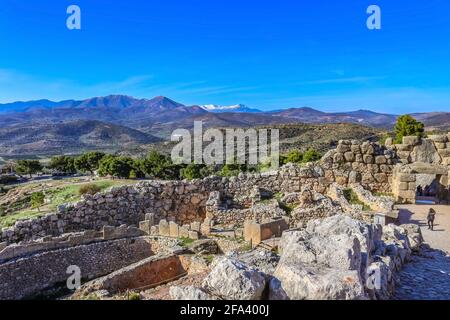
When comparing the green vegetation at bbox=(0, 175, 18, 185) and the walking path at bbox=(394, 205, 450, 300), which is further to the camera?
the green vegetation at bbox=(0, 175, 18, 185)

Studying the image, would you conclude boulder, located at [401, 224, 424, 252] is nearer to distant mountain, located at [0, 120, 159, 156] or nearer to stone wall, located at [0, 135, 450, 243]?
stone wall, located at [0, 135, 450, 243]

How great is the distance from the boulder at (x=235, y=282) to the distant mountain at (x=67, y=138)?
14779cm

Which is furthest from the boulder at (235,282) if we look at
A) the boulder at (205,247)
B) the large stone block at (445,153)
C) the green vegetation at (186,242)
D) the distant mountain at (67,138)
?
the distant mountain at (67,138)

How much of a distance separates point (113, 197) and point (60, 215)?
6.57ft

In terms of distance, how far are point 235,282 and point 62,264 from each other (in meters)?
9.60

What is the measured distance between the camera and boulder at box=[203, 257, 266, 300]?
4645 mm

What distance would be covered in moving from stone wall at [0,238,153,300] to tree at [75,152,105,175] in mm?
54870

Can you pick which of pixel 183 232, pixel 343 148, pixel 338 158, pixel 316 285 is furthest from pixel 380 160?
pixel 316 285

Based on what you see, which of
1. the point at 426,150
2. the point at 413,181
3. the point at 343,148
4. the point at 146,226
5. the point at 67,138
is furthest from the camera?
the point at 67,138

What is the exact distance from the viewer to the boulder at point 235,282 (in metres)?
4.64

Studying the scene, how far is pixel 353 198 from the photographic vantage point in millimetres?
15797

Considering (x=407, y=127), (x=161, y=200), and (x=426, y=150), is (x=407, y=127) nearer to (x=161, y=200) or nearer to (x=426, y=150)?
(x=426, y=150)

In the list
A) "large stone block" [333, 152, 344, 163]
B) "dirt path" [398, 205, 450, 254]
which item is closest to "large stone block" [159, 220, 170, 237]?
"large stone block" [333, 152, 344, 163]

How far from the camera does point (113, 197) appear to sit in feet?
50.3
